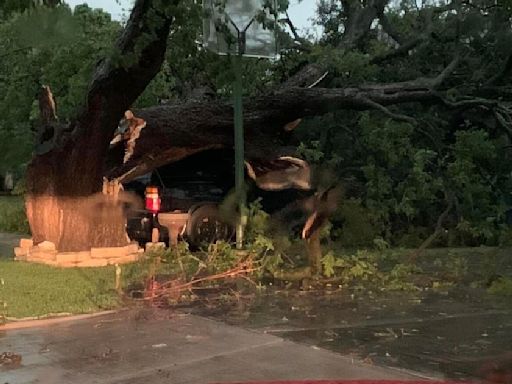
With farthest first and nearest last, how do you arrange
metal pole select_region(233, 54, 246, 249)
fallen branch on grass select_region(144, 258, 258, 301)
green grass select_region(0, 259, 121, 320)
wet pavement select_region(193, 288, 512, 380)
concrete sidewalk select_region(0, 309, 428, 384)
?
1. metal pole select_region(233, 54, 246, 249)
2. fallen branch on grass select_region(144, 258, 258, 301)
3. green grass select_region(0, 259, 121, 320)
4. wet pavement select_region(193, 288, 512, 380)
5. concrete sidewalk select_region(0, 309, 428, 384)

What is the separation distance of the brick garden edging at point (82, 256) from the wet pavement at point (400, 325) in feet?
12.3

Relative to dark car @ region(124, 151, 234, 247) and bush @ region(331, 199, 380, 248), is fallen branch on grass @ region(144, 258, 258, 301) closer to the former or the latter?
dark car @ region(124, 151, 234, 247)

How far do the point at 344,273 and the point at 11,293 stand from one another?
170 inches

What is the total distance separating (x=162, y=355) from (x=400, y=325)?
2547 mm

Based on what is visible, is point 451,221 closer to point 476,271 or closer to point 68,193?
point 476,271

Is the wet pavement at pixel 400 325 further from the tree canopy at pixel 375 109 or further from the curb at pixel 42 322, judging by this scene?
the tree canopy at pixel 375 109

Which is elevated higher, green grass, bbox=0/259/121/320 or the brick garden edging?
the brick garden edging

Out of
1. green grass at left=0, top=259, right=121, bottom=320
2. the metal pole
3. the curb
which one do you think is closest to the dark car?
the metal pole

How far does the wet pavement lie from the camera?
7000 mm

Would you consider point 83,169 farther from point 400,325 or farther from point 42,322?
point 400,325

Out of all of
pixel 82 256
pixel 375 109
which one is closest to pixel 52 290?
pixel 82 256

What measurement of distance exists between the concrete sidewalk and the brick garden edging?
432 centimetres

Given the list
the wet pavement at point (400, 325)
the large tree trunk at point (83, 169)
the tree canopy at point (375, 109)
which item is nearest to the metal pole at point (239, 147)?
the tree canopy at point (375, 109)

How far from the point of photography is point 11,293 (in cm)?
1042
